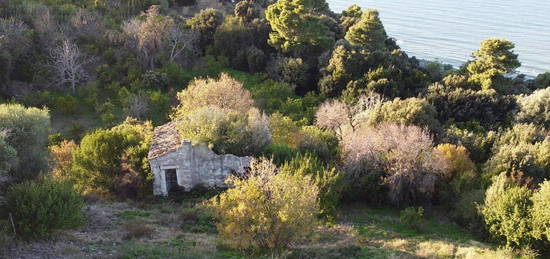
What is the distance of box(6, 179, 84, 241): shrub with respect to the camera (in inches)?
797

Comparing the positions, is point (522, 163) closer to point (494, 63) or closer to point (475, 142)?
point (475, 142)

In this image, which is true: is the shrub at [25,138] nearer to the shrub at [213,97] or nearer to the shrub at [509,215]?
the shrub at [213,97]

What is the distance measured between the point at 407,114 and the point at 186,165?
665 inches

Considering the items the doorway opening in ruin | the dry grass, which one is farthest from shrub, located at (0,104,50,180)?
the doorway opening in ruin

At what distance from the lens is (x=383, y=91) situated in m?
46.6

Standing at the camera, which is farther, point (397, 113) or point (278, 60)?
point (278, 60)

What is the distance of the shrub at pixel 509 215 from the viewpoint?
25656mm

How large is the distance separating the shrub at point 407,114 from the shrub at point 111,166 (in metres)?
17.0

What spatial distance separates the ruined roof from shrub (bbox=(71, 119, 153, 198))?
69 centimetres

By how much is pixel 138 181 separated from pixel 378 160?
564 inches

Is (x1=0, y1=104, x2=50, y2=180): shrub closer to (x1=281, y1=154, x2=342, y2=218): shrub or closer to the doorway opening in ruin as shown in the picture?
the doorway opening in ruin

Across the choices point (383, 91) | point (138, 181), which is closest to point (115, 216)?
point (138, 181)

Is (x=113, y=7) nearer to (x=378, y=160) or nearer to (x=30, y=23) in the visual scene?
(x=30, y=23)

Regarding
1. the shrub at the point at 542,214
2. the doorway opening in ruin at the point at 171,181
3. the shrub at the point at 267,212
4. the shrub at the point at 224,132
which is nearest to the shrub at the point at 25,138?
the doorway opening in ruin at the point at 171,181
